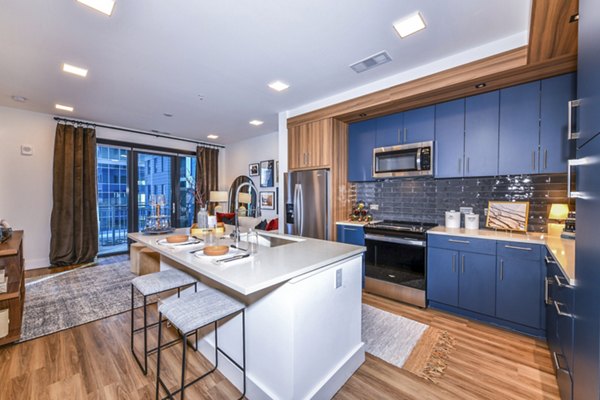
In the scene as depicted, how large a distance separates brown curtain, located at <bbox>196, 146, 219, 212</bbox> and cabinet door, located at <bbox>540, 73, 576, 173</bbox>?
6.04m

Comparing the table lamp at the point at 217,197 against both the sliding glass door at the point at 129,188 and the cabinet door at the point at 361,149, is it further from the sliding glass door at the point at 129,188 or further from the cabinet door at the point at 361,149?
the cabinet door at the point at 361,149

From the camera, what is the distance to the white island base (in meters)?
1.40

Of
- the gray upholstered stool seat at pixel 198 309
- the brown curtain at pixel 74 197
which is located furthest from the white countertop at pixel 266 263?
the brown curtain at pixel 74 197

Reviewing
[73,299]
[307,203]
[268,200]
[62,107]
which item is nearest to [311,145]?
[307,203]

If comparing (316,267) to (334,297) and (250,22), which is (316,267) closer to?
(334,297)

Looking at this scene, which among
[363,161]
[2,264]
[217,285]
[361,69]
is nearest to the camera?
[217,285]

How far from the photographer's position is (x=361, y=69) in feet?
9.07

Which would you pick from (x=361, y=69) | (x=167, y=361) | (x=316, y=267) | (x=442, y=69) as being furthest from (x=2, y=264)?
(x=442, y=69)

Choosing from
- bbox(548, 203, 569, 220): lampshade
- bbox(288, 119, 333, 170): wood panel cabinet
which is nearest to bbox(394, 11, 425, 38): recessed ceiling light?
bbox(288, 119, 333, 170): wood panel cabinet

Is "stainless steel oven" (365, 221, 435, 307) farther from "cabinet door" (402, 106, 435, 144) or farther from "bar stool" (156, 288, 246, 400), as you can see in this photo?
"bar stool" (156, 288, 246, 400)

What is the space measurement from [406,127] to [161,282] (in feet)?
10.5

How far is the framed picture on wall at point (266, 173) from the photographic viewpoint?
570 cm

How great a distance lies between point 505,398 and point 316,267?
5.04ft

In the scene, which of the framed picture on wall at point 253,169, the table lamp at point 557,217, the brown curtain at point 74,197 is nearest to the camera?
the table lamp at point 557,217
